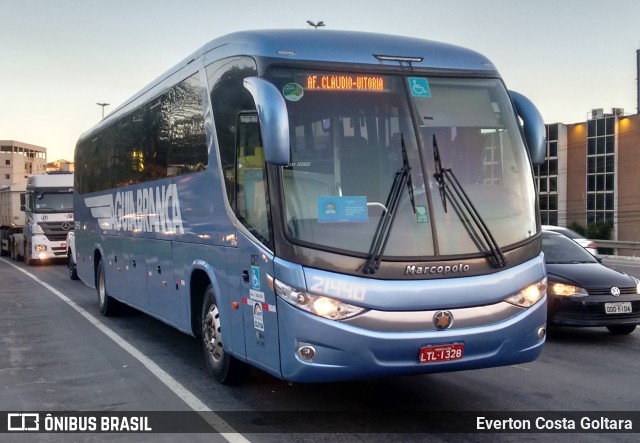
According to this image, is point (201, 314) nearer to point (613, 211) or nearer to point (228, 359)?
point (228, 359)

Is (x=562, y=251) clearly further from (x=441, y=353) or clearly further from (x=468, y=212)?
(x=441, y=353)

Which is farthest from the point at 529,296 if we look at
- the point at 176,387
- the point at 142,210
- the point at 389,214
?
the point at 142,210

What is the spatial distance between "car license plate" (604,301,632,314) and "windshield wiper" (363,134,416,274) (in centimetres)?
522

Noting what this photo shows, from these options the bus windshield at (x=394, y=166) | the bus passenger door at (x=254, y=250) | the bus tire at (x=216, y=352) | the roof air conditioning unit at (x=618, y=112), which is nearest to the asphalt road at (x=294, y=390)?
the bus tire at (x=216, y=352)

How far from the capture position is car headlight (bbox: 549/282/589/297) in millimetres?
10297

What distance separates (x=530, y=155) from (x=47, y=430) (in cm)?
491

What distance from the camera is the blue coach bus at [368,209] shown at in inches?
233

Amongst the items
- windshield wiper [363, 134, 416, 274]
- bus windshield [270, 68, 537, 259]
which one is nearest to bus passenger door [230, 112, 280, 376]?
bus windshield [270, 68, 537, 259]

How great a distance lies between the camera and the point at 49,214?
28.8 meters

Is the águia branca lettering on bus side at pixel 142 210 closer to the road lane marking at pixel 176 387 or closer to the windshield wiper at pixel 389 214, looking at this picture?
the road lane marking at pixel 176 387

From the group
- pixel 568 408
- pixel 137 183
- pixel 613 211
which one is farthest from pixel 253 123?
pixel 613 211

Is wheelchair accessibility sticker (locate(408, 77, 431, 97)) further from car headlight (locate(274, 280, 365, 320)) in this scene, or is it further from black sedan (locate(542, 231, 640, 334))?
black sedan (locate(542, 231, 640, 334))

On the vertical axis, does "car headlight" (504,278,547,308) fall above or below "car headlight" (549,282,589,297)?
above

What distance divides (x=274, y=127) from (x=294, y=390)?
10.0 ft
